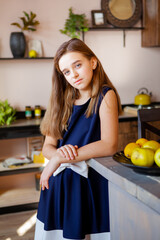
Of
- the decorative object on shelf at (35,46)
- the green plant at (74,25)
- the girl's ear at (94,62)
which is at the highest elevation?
the green plant at (74,25)

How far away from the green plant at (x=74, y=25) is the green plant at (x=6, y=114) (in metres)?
1.02

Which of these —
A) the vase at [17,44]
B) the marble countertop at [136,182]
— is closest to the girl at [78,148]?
the marble countertop at [136,182]

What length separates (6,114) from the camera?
9.68ft

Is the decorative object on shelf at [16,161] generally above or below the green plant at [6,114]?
below

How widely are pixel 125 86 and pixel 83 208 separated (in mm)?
2517

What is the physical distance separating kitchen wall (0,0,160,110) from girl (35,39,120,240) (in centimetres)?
192

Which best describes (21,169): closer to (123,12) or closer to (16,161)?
(16,161)

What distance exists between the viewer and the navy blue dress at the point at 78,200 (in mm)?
1313

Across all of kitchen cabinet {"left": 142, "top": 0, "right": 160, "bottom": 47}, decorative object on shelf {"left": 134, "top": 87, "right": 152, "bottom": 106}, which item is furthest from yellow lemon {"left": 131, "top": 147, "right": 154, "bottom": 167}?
kitchen cabinet {"left": 142, "top": 0, "right": 160, "bottom": 47}

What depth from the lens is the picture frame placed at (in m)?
3.38

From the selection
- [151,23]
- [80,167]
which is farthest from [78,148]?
[151,23]

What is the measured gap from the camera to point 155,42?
3.45 m

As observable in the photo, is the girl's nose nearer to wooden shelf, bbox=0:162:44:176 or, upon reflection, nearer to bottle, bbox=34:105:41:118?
wooden shelf, bbox=0:162:44:176

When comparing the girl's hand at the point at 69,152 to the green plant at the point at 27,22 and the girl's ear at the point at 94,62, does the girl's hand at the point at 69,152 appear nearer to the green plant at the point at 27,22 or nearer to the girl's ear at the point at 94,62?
the girl's ear at the point at 94,62
